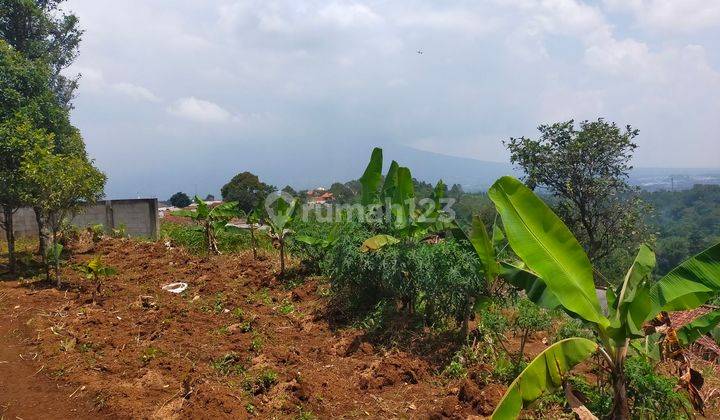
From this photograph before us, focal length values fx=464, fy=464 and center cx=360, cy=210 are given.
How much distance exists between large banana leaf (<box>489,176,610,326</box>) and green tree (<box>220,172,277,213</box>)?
21442 millimetres

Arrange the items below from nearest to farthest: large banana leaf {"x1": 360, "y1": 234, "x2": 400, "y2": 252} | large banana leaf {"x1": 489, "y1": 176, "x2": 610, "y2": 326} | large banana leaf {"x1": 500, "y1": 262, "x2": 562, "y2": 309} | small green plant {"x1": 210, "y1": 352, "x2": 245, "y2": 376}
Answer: large banana leaf {"x1": 489, "y1": 176, "x2": 610, "y2": 326}, large banana leaf {"x1": 500, "y1": 262, "x2": 562, "y2": 309}, small green plant {"x1": 210, "y1": 352, "x2": 245, "y2": 376}, large banana leaf {"x1": 360, "y1": 234, "x2": 400, "y2": 252}

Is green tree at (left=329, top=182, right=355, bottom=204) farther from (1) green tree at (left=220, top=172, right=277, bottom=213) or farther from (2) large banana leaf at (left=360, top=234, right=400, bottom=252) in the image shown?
(1) green tree at (left=220, top=172, right=277, bottom=213)

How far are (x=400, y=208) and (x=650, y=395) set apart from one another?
3669mm

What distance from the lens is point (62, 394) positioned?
494cm

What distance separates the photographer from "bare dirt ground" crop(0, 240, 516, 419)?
458 centimetres

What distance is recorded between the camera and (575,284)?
3461mm

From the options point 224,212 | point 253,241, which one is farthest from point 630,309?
point 224,212

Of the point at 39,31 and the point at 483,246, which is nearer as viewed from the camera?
the point at 483,246

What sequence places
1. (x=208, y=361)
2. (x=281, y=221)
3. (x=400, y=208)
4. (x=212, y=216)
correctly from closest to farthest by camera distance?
(x=208, y=361) < (x=400, y=208) < (x=281, y=221) < (x=212, y=216)

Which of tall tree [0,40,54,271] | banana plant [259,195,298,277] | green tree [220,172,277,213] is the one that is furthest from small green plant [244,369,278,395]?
green tree [220,172,277,213]

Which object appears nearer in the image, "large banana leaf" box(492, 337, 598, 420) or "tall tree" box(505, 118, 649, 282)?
"large banana leaf" box(492, 337, 598, 420)

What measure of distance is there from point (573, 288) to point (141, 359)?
4.93m

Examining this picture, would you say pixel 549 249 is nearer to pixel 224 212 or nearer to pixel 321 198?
pixel 224 212

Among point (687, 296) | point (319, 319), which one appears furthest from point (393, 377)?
point (687, 296)
